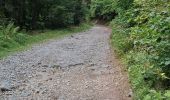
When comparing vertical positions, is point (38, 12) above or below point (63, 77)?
below

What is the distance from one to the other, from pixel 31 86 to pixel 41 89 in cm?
53

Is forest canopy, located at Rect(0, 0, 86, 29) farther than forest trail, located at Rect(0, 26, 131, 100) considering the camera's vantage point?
Yes

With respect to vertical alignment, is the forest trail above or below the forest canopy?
above

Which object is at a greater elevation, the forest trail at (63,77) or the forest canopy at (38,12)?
the forest trail at (63,77)

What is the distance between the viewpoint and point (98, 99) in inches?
→ 343

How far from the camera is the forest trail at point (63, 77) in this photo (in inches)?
364

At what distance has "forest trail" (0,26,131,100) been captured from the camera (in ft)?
30.4

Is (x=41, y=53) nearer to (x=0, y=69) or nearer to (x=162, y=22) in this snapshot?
(x=0, y=69)

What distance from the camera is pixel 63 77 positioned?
448 inches

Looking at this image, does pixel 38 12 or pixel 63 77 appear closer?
pixel 63 77

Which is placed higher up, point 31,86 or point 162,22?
point 162,22

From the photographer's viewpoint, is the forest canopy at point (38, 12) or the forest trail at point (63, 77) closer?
the forest trail at point (63, 77)

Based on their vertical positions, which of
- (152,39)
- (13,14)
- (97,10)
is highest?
(152,39)

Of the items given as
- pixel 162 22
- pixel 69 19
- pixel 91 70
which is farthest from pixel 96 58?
pixel 69 19
